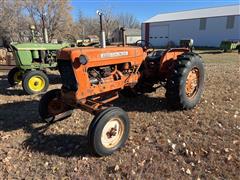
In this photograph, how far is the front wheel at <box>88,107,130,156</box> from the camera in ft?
11.1

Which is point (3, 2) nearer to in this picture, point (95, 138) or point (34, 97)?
point (34, 97)

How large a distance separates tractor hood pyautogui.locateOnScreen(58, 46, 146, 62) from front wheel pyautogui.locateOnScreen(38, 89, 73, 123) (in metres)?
0.94

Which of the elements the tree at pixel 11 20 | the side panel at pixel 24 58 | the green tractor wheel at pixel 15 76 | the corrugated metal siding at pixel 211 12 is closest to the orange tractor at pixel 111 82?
the side panel at pixel 24 58

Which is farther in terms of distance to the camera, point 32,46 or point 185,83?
point 32,46

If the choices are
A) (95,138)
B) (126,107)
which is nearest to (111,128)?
(95,138)

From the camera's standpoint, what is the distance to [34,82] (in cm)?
691

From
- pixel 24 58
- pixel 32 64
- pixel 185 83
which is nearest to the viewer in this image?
pixel 185 83

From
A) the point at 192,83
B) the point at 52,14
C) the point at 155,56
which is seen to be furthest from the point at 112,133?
the point at 52,14

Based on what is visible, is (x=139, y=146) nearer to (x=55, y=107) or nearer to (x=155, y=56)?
(x=55, y=107)

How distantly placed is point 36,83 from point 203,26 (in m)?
31.1

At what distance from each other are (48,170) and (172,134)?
2.04 meters

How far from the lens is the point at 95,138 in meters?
3.38

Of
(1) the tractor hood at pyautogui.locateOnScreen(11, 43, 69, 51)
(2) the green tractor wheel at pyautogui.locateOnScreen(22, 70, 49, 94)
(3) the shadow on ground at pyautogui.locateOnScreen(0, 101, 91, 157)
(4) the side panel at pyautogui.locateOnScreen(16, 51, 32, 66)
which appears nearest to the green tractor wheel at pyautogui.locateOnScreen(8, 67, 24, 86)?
(4) the side panel at pyautogui.locateOnScreen(16, 51, 32, 66)

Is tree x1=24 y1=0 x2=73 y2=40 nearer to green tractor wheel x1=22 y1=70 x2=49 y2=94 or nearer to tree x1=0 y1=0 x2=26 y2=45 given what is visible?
tree x1=0 y1=0 x2=26 y2=45
